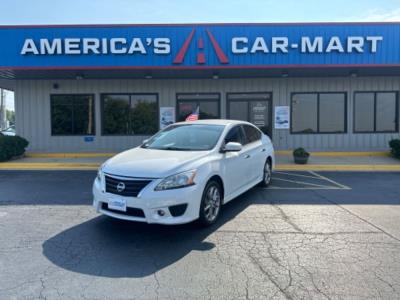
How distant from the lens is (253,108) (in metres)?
14.8

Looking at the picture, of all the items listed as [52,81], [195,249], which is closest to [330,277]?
[195,249]

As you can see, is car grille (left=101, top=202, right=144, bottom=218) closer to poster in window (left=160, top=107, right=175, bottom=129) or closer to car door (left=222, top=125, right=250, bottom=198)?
car door (left=222, top=125, right=250, bottom=198)

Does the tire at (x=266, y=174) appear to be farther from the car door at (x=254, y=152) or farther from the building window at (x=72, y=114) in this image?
the building window at (x=72, y=114)

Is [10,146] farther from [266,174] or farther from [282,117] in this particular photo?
[282,117]

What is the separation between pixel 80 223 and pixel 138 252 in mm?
1679

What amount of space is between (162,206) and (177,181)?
410 millimetres

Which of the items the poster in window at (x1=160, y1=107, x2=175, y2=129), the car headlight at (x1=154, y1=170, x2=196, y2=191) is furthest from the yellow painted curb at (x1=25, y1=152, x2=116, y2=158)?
the car headlight at (x1=154, y1=170, x2=196, y2=191)

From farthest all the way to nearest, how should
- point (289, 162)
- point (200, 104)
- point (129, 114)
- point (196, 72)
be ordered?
point (129, 114)
point (200, 104)
point (196, 72)
point (289, 162)

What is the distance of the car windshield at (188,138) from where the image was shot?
5.82 meters

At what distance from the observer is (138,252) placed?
14.4ft

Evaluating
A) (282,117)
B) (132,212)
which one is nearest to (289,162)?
(282,117)

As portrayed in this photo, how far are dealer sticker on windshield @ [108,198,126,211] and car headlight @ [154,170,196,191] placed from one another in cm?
53

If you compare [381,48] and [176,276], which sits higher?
[381,48]

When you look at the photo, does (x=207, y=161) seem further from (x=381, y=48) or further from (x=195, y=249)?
(x=381, y=48)
